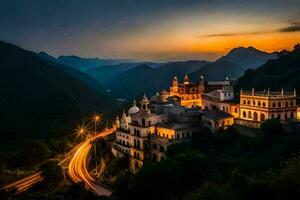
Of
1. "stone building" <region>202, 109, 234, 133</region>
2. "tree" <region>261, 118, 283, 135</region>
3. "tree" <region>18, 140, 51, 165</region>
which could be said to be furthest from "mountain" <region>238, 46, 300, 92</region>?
"tree" <region>18, 140, 51, 165</region>

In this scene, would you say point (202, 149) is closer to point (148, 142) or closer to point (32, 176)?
point (148, 142)

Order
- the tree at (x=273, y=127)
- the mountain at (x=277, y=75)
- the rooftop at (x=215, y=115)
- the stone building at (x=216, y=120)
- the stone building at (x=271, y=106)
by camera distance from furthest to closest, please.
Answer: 1. the mountain at (x=277, y=75)
2. the rooftop at (x=215, y=115)
3. the stone building at (x=216, y=120)
4. the stone building at (x=271, y=106)
5. the tree at (x=273, y=127)

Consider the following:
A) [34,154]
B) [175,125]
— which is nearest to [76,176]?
[34,154]

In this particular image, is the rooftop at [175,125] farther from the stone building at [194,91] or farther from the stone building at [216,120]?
the stone building at [194,91]

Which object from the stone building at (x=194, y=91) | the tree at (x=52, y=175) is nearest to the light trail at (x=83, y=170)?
the tree at (x=52, y=175)

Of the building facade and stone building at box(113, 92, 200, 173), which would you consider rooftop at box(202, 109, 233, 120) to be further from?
the building facade

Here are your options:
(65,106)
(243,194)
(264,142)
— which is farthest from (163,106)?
(65,106)
